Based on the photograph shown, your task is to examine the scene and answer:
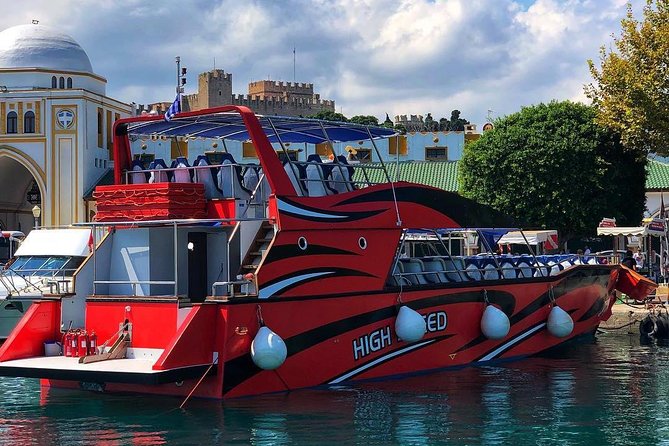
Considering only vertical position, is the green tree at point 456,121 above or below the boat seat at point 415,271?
above

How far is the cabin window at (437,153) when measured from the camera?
171 feet

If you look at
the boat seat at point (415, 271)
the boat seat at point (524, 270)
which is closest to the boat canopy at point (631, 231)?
the boat seat at point (524, 270)

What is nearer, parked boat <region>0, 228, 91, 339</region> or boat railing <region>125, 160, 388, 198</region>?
boat railing <region>125, 160, 388, 198</region>

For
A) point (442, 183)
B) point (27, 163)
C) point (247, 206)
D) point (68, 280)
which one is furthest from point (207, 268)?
point (27, 163)

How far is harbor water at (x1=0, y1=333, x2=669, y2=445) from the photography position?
12258 mm

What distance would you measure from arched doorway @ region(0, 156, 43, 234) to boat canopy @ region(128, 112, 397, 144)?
37647mm

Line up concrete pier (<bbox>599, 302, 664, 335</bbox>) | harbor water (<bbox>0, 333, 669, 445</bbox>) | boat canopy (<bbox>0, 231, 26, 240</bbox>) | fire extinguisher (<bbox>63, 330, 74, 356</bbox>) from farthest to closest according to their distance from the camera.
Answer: boat canopy (<bbox>0, 231, 26, 240</bbox>), concrete pier (<bbox>599, 302, 664, 335</bbox>), fire extinguisher (<bbox>63, 330, 74, 356</bbox>), harbor water (<bbox>0, 333, 669, 445</bbox>)

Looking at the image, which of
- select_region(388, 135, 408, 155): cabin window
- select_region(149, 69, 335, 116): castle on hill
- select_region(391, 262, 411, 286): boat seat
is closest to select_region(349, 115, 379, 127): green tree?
select_region(149, 69, 335, 116): castle on hill

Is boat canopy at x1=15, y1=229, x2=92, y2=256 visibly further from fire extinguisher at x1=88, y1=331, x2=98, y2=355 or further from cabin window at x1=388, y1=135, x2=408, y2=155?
cabin window at x1=388, y1=135, x2=408, y2=155

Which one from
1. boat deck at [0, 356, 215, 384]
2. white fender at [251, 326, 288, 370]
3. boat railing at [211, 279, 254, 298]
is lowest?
boat deck at [0, 356, 215, 384]

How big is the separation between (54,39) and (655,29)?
32147mm

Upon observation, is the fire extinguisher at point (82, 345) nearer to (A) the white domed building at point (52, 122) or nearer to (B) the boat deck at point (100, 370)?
(B) the boat deck at point (100, 370)

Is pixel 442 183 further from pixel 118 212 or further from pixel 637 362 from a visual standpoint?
pixel 118 212

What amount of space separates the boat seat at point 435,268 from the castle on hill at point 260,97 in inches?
3108
